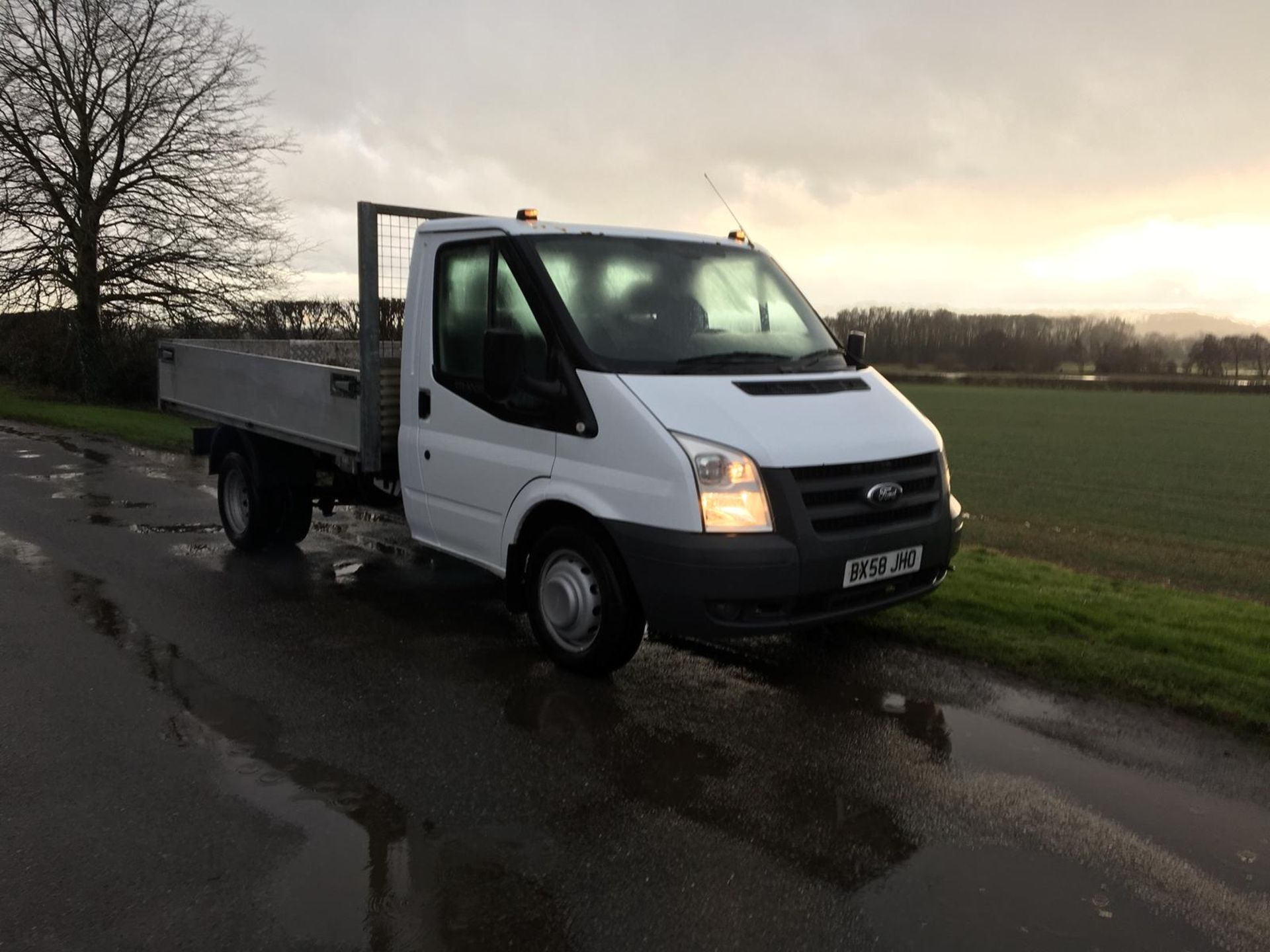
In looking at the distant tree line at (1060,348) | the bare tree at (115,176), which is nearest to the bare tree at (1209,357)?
the distant tree line at (1060,348)

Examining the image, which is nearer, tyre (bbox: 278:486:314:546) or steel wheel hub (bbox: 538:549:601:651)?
steel wheel hub (bbox: 538:549:601:651)

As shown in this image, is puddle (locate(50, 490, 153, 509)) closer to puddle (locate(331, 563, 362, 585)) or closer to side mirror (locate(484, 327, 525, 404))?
puddle (locate(331, 563, 362, 585))

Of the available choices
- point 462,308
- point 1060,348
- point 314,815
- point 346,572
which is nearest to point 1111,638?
point 462,308

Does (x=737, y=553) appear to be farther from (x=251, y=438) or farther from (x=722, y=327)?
(x=251, y=438)

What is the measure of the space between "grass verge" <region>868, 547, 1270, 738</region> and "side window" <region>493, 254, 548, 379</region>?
2752 millimetres

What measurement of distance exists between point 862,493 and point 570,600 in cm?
156

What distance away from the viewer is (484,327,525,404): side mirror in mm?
5105

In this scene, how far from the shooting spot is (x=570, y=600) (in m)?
5.26

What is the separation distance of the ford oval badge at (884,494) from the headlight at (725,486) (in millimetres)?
582

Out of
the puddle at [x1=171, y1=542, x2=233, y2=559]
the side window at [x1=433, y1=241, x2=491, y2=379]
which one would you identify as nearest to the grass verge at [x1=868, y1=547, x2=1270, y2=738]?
the side window at [x1=433, y1=241, x2=491, y2=379]

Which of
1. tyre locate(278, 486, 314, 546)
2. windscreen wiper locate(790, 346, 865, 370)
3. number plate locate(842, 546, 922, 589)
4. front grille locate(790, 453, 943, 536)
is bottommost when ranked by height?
tyre locate(278, 486, 314, 546)

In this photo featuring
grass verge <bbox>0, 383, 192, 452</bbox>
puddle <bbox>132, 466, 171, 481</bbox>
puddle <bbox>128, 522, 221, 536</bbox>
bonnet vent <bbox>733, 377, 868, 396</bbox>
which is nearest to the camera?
bonnet vent <bbox>733, 377, 868, 396</bbox>

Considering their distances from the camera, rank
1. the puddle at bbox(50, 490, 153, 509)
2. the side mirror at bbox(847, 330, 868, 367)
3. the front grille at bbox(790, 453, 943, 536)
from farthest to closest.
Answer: the puddle at bbox(50, 490, 153, 509)
the side mirror at bbox(847, 330, 868, 367)
the front grille at bbox(790, 453, 943, 536)

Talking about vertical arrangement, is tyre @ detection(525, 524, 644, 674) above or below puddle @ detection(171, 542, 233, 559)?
above
